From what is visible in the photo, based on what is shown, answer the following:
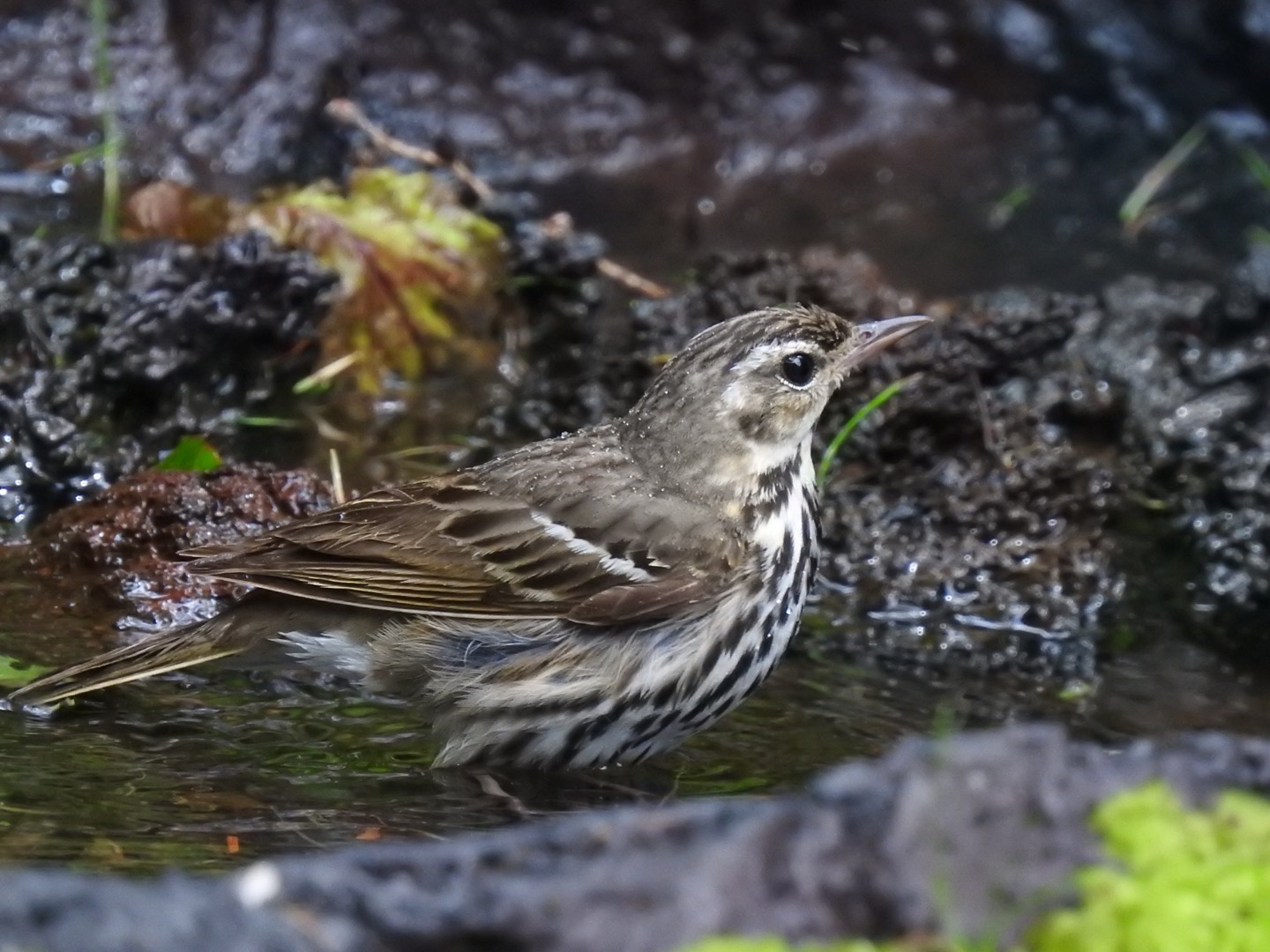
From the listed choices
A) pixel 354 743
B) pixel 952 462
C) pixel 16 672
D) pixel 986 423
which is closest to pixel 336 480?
pixel 354 743

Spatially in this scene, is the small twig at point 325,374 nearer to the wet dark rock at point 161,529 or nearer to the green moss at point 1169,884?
the wet dark rock at point 161,529

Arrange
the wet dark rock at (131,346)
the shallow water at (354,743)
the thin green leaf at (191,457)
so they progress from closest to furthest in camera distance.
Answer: the shallow water at (354,743)
the thin green leaf at (191,457)
the wet dark rock at (131,346)

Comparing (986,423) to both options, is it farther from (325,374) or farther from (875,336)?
(325,374)

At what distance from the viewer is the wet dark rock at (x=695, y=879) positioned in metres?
2.39

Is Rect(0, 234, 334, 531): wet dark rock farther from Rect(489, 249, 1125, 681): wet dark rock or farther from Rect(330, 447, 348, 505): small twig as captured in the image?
Rect(489, 249, 1125, 681): wet dark rock

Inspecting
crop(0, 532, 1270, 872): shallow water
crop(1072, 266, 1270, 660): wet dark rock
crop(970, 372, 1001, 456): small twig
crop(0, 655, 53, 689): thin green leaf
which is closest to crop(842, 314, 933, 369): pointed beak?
crop(0, 532, 1270, 872): shallow water

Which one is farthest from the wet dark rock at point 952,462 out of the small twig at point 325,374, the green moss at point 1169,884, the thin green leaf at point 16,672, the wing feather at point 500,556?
the green moss at point 1169,884

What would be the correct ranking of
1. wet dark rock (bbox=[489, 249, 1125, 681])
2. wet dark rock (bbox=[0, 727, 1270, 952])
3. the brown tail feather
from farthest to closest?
wet dark rock (bbox=[489, 249, 1125, 681]), the brown tail feather, wet dark rock (bbox=[0, 727, 1270, 952])

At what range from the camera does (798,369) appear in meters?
5.32

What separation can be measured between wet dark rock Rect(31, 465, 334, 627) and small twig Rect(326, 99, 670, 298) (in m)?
2.34

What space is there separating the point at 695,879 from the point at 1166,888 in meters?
0.75

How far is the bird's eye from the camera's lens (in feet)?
17.4

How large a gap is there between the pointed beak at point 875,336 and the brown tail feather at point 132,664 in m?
1.97

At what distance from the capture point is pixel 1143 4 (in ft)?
34.1
